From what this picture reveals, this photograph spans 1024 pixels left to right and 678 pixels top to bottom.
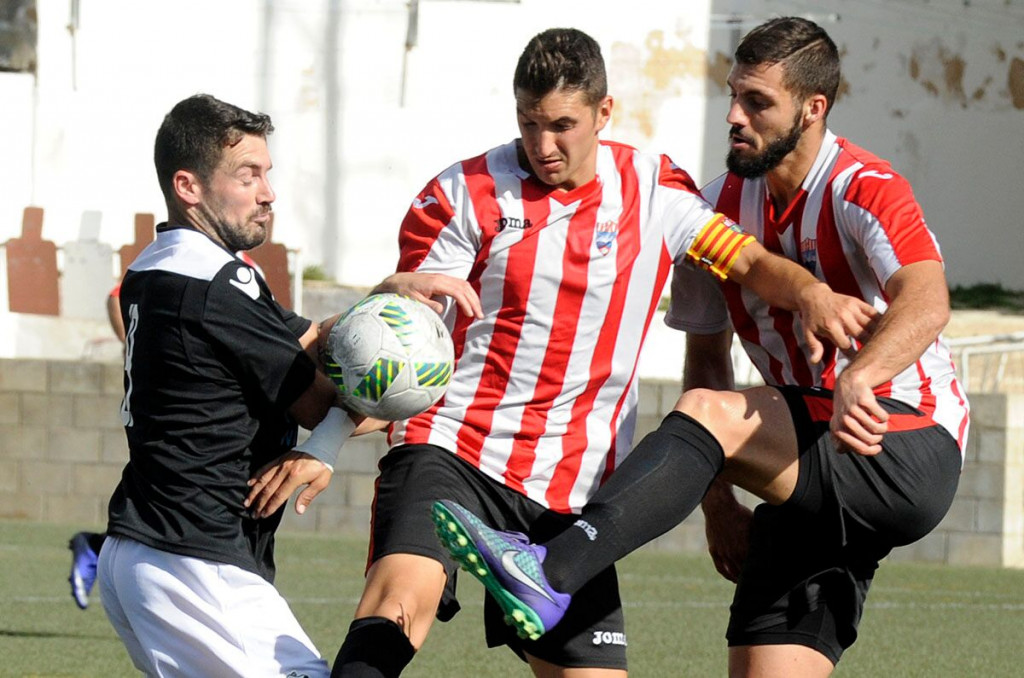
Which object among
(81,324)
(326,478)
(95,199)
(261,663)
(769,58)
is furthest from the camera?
(95,199)

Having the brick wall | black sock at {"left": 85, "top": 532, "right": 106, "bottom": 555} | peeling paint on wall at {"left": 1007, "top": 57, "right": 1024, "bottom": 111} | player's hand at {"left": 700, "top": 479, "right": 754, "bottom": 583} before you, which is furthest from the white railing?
player's hand at {"left": 700, "top": 479, "right": 754, "bottom": 583}

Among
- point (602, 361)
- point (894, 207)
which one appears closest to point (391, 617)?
point (602, 361)

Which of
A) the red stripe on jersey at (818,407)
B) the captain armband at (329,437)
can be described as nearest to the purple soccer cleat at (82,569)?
the captain armband at (329,437)

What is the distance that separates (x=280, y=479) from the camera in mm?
3771

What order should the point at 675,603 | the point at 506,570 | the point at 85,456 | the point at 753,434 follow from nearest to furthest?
the point at 506,570
the point at 753,434
the point at 675,603
the point at 85,456

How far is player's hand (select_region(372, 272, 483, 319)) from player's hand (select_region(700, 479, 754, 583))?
1102 mm

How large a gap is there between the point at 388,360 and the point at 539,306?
2.12 ft

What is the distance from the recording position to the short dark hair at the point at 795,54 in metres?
4.21

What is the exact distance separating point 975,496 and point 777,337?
261 inches

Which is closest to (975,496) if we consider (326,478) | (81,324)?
(326,478)

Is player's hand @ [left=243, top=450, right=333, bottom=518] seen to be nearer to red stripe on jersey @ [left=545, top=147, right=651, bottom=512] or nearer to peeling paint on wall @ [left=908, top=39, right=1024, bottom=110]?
red stripe on jersey @ [left=545, top=147, right=651, bottom=512]

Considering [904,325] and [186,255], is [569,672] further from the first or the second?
[186,255]

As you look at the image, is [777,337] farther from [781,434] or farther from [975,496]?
[975,496]

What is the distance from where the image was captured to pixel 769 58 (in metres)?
4.21
